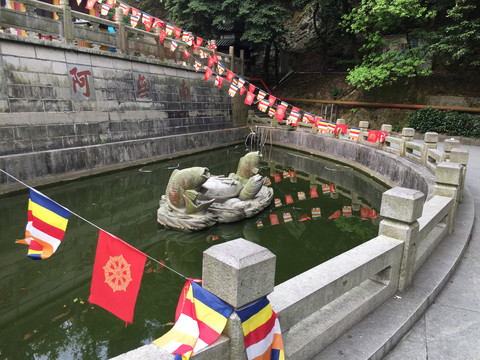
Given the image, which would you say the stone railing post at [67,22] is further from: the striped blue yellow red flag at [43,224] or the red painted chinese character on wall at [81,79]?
the striped blue yellow red flag at [43,224]

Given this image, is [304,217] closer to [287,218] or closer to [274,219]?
[287,218]

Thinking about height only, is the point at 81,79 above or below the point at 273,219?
above

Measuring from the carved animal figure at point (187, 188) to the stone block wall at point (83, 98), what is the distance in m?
5.47

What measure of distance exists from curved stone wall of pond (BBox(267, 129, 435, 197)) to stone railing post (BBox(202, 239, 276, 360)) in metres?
6.35

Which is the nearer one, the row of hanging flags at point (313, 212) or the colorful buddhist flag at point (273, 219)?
the colorful buddhist flag at point (273, 219)

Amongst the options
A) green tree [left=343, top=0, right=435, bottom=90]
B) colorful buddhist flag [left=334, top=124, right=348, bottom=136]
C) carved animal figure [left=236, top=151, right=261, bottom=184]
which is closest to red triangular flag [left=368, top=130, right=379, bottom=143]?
colorful buddhist flag [left=334, top=124, right=348, bottom=136]

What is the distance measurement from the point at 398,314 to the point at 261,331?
1900mm

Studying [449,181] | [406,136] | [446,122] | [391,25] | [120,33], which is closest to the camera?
[449,181]

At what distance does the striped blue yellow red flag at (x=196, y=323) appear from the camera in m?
2.05

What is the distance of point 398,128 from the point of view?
1869cm

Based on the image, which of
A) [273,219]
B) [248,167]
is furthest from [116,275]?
[248,167]

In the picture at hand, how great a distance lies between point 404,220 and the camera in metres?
3.63

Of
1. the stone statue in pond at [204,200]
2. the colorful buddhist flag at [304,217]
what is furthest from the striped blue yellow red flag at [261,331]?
the colorful buddhist flag at [304,217]

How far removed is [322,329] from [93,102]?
11.9 metres
